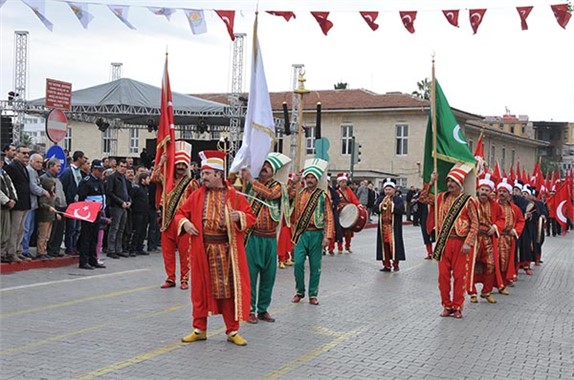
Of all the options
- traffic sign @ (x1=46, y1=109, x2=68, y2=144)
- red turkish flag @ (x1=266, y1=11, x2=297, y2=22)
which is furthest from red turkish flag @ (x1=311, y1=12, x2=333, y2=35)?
traffic sign @ (x1=46, y1=109, x2=68, y2=144)

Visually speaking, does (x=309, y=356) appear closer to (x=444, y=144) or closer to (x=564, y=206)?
(x=444, y=144)

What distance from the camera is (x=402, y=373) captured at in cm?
695

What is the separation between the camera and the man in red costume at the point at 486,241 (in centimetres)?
1143

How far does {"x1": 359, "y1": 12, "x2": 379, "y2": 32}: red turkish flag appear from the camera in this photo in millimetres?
16219

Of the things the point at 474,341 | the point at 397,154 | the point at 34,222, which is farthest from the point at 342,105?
the point at 474,341

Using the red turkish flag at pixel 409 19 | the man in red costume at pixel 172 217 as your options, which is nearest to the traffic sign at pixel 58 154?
the man in red costume at pixel 172 217

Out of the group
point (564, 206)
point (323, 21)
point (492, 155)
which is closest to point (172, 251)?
point (323, 21)

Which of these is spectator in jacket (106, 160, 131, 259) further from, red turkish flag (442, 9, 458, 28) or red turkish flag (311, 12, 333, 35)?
red turkish flag (442, 9, 458, 28)

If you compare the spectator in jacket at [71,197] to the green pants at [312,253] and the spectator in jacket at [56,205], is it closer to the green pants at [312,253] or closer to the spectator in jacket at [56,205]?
the spectator in jacket at [56,205]

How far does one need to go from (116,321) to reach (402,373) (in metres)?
3.46

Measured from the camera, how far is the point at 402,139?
4919 cm

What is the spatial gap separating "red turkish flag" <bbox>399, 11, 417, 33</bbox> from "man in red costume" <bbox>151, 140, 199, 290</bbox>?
21.2 feet

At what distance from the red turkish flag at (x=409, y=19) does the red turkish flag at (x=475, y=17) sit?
3.71 feet

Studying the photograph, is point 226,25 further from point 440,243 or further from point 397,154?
point 397,154
